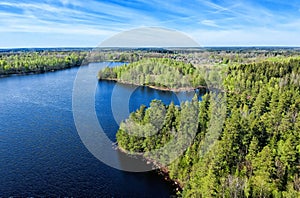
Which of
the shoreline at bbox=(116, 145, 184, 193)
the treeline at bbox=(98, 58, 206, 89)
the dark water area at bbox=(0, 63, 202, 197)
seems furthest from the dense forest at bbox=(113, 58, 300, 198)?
the treeline at bbox=(98, 58, 206, 89)

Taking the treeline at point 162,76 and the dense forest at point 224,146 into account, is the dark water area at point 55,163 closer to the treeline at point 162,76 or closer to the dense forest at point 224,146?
the dense forest at point 224,146

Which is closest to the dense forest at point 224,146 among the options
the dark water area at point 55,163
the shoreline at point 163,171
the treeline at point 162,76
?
the shoreline at point 163,171

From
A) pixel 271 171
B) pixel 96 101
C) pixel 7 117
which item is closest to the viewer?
pixel 271 171

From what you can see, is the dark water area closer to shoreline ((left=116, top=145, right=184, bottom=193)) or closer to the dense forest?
shoreline ((left=116, top=145, right=184, bottom=193))

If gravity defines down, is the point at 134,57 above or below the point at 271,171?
above

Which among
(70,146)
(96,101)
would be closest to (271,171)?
(70,146)

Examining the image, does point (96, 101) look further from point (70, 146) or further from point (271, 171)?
point (271, 171)

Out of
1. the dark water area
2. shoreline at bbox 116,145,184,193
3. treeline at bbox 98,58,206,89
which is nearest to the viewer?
the dark water area
